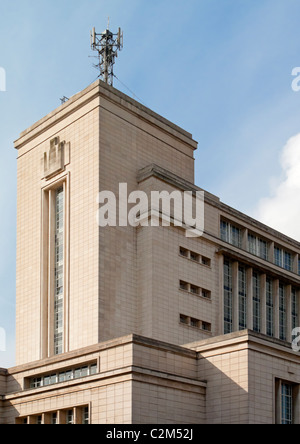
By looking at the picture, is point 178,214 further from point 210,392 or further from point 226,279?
point 210,392

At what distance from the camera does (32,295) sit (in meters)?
54.8

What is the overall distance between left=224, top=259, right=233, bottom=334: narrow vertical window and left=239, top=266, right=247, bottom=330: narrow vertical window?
1.19 m

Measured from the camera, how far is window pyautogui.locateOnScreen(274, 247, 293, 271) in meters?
61.8

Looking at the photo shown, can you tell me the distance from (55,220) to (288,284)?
19.9 metres

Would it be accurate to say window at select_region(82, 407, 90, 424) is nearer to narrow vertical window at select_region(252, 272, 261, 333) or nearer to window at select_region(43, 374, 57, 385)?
window at select_region(43, 374, 57, 385)

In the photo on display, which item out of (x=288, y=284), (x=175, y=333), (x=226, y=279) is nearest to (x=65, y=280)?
(x=175, y=333)

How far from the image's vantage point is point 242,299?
57062mm

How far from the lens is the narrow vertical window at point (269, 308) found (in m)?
58.9

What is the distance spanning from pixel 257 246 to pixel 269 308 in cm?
499

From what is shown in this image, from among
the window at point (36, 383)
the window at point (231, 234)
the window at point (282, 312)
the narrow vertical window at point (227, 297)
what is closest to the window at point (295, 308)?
the window at point (282, 312)

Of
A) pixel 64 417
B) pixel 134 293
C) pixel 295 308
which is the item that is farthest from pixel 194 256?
pixel 64 417

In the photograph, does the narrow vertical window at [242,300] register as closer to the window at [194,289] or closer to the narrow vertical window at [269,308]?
the narrow vertical window at [269,308]

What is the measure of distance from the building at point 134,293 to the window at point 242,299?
138mm

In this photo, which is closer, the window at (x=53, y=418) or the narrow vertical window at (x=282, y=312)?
the window at (x=53, y=418)
